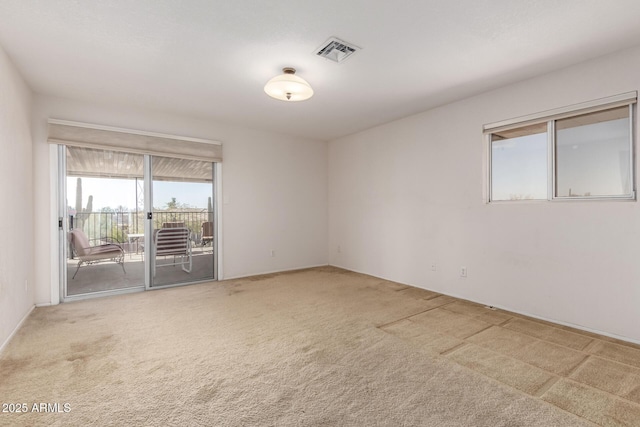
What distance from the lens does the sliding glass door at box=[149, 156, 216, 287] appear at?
4.27m

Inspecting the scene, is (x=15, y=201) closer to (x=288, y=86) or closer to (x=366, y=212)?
(x=288, y=86)

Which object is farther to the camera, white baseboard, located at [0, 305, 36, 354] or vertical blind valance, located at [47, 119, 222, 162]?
vertical blind valance, located at [47, 119, 222, 162]

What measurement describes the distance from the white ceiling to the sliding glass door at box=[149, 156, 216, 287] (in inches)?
44.4

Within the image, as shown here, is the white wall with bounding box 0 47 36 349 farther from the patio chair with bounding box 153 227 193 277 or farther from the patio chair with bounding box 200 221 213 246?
the patio chair with bounding box 200 221 213 246

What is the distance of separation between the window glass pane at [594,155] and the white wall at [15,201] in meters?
5.05

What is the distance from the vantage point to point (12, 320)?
2607mm

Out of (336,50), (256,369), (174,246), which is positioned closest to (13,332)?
(174,246)

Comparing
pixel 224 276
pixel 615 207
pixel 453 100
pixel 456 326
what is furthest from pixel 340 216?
pixel 615 207

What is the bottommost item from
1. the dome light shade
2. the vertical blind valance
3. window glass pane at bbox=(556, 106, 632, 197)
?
window glass pane at bbox=(556, 106, 632, 197)

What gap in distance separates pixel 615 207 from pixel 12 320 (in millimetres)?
5401

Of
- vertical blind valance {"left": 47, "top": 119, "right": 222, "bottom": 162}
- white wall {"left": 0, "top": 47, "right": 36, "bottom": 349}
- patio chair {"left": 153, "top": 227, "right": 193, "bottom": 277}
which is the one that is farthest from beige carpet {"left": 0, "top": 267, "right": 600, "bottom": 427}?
vertical blind valance {"left": 47, "top": 119, "right": 222, "bottom": 162}

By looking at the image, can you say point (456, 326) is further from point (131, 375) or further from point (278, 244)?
point (278, 244)

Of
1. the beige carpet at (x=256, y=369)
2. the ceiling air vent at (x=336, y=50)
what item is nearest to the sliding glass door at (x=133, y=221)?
the beige carpet at (x=256, y=369)

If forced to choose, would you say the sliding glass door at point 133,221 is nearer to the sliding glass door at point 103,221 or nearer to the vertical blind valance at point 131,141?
the sliding glass door at point 103,221
